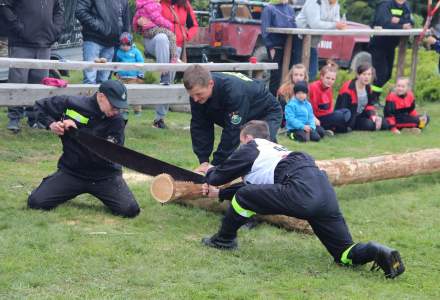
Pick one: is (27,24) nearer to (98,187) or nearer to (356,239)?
(98,187)

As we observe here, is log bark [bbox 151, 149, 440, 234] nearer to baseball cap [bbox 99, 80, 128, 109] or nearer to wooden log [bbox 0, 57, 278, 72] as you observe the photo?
baseball cap [bbox 99, 80, 128, 109]

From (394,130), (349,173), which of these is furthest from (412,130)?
(349,173)

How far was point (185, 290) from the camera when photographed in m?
5.77

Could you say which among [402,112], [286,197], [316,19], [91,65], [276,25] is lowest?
[402,112]

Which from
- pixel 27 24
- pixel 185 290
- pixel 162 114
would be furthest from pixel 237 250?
pixel 162 114

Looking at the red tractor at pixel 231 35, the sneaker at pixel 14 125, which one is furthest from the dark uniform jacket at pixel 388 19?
the sneaker at pixel 14 125

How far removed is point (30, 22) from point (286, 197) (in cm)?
547

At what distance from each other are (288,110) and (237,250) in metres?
5.71

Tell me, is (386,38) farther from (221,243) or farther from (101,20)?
(221,243)

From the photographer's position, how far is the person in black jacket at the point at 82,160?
7.50 meters

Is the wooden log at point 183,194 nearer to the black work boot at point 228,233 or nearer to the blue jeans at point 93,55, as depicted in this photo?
the black work boot at point 228,233

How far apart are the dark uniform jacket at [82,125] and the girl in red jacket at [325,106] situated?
19.2ft

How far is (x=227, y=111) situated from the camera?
7.84 meters

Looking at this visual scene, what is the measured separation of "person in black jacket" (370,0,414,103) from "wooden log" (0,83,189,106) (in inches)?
211
